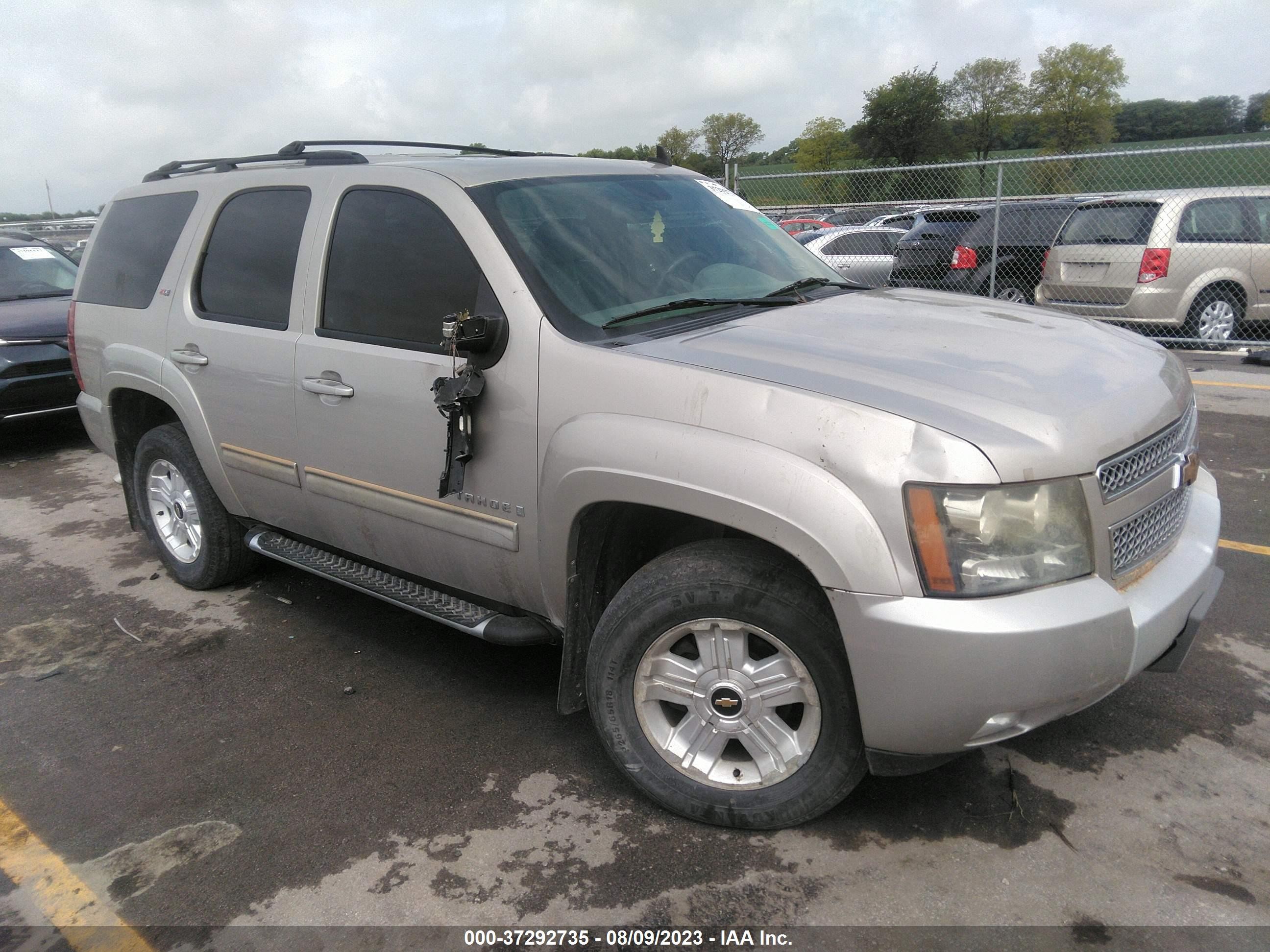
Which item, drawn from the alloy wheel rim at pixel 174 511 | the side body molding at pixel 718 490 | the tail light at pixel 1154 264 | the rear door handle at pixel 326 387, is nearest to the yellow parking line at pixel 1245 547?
the side body molding at pixel 718 490

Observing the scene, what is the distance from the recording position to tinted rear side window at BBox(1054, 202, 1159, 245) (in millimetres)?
9586

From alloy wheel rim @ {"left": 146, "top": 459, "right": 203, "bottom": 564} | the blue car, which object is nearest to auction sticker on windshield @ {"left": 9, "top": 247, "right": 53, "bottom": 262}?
the blue car

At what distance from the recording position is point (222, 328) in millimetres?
3938

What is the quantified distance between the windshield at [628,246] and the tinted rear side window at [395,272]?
20cm

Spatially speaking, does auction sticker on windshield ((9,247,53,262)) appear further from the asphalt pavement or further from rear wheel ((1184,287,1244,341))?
rear wheel ((1184,287,1244,341))

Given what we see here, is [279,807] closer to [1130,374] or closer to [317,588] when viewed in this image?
[317,588]

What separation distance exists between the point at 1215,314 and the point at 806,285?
26.5 feet

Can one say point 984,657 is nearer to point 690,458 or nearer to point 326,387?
point 690,458

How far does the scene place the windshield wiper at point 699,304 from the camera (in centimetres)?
299

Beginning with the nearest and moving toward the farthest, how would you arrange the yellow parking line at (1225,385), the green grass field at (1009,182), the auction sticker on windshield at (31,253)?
the yellow parking line at (1225,385) → the auction sticker on windshield at (31,253) → the green grass field at (1009,182)

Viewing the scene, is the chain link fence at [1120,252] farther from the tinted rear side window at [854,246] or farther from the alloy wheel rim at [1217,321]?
the tinted rear side window at [854,246]

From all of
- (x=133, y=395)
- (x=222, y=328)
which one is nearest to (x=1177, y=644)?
(x=222, y=328)

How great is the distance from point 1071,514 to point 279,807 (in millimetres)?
2441

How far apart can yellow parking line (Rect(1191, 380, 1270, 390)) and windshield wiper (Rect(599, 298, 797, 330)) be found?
636cm
